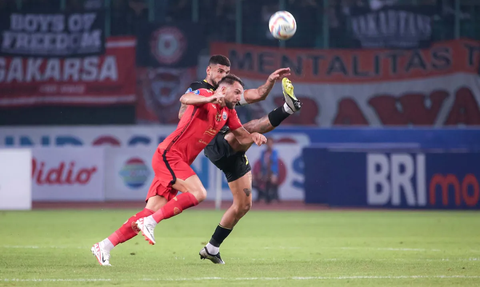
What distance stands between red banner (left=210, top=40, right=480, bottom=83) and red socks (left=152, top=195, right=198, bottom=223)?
18310 millimetres

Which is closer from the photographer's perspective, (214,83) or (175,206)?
(175,206)

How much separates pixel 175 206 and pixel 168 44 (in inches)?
711

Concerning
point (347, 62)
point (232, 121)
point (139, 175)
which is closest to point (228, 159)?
point (232, 121)

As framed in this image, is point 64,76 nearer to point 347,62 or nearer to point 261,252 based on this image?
point 347,62

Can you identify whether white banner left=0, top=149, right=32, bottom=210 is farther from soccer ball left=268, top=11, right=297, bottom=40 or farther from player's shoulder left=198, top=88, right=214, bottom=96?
player's shoulder left=198, top=88, right=214, bottom=96

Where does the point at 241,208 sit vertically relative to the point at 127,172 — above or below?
above

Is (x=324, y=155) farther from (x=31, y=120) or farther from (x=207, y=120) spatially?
(x=207, y=120)

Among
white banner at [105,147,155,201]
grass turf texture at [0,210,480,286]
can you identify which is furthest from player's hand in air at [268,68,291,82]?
white banner at [105,147,155,201]

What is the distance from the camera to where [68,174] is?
21.4m

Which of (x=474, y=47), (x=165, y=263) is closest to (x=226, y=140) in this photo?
(x=165, y=263)

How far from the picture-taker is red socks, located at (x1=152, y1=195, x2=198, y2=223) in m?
7.65

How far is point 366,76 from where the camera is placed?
26219 mm

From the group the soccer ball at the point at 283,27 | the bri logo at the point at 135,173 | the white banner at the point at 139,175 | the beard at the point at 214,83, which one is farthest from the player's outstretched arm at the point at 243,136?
the bri logo at the point at 135,173

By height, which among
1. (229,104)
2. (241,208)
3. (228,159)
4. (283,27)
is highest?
(283,27)
